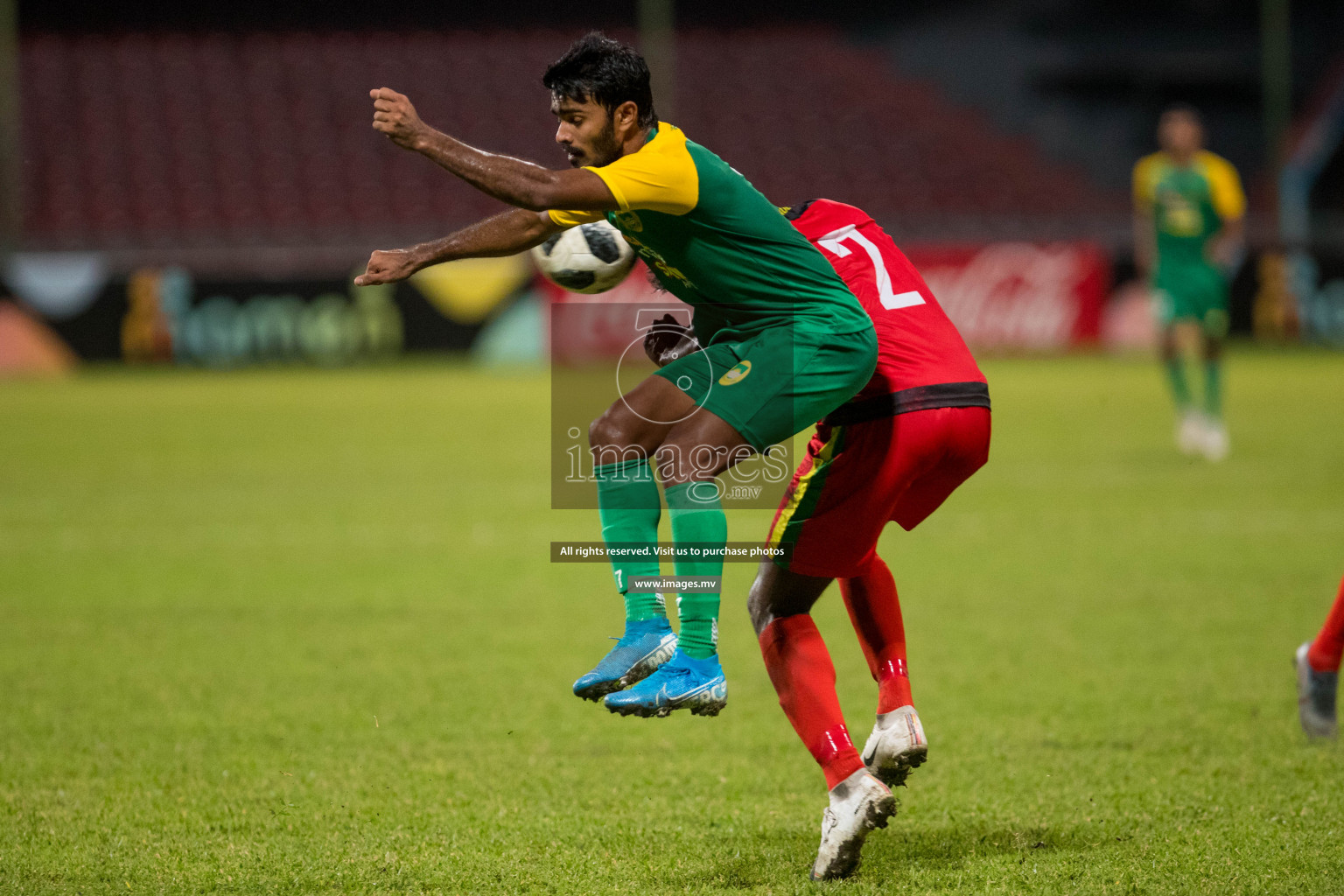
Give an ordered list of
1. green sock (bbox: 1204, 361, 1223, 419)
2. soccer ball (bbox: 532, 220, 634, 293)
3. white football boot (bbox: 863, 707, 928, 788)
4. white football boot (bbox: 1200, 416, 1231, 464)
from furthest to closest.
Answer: green sock (bbox: 1204, 361, 1223, 419) < white football boot (bbox: 1200, 416, 1231, 464) < soccer ball (bbox: 532, 220, 634, 293) < white football boot (bbox: 863, 707, 928, 788)

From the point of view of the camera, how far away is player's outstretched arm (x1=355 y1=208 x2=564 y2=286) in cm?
312

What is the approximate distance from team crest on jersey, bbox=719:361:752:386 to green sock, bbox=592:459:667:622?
0.28 metres

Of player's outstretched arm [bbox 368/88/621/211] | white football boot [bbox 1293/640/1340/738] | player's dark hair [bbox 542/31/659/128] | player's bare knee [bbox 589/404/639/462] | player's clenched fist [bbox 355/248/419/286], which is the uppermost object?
player's dark hair [bbox 542/31/659/128]

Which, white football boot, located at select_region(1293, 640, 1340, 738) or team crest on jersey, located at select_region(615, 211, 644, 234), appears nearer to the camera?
team crest on jersey, located at select_region(615, 211, 644, 234)

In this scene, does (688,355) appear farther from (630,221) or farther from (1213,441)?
(1213,441)

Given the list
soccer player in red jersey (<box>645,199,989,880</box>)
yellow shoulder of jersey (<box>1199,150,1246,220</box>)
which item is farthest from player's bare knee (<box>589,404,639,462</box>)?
yellow shoulder of jersey (<box>1199,150,1246,220</box>)

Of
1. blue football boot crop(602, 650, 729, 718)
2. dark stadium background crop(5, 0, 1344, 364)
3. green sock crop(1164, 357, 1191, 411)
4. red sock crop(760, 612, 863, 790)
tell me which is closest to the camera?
blue football boot crop(602, 650, 729, 718)

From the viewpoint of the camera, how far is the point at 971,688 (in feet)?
16.8

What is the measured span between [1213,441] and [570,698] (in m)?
7.26

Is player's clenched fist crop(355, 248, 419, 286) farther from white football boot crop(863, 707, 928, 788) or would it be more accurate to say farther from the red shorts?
white football boot crop(863, 707, 928, 788)

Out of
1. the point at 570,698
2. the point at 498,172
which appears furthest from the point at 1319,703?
the point at 498,172

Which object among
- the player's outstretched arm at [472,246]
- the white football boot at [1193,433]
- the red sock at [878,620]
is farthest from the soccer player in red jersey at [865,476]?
the white football boot at [1193,433]

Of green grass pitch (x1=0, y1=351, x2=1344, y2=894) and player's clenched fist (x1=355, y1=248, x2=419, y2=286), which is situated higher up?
player's clenched fist (x1=355, y1=248, x2=419, y2=286)

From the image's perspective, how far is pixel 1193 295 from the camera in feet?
37.6
